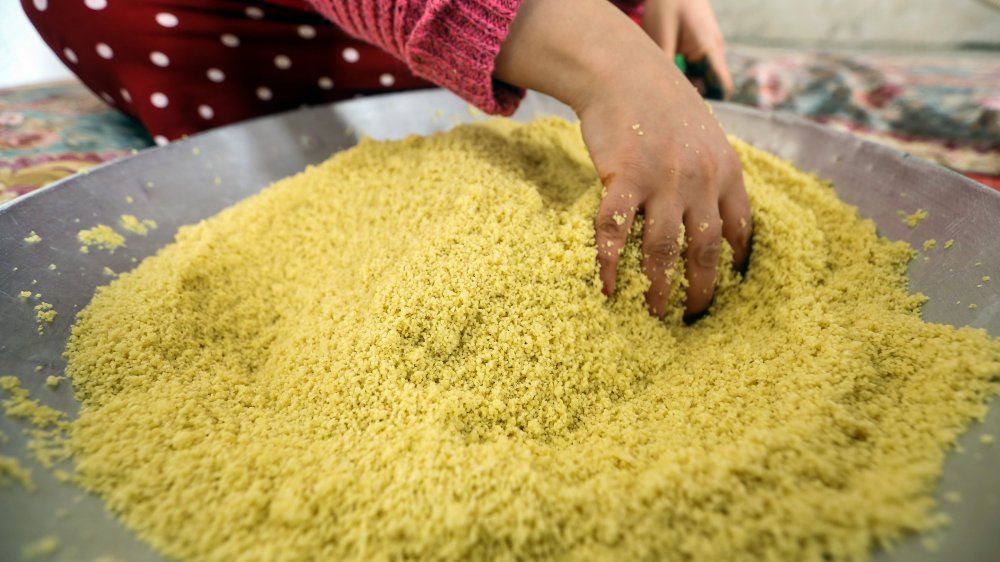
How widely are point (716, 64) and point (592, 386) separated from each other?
0.75 meters

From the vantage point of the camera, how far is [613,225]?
0.46 m

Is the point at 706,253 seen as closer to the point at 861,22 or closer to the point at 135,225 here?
the point at 135,225

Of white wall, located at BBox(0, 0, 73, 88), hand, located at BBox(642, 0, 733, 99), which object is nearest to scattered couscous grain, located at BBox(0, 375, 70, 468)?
hand, located at BBox(642, 0, 733, 99)

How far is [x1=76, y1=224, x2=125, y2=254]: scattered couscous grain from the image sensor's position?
1.87ft

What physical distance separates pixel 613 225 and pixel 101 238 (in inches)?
21.7

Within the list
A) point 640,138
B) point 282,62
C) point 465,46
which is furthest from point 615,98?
point 282,62

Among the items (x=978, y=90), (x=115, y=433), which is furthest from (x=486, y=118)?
(x=978, y=90)

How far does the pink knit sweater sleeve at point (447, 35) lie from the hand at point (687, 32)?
1.52 feet

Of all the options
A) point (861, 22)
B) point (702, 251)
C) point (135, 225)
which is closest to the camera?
point (702, 251)

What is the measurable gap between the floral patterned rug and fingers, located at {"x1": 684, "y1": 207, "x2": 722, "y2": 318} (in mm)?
882

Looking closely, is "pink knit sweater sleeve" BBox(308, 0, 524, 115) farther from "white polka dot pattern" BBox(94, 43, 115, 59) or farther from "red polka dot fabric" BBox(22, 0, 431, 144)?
"white polka dot pattern" BBox(94, 43, 115, 59)

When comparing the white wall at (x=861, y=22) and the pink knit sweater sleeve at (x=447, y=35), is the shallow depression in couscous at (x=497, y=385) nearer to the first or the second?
the pink knit sweater sleeve at (x=447, y=35)

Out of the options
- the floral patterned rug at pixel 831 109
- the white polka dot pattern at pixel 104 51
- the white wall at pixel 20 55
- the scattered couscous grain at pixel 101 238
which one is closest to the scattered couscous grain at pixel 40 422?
the scattered couscous grain at pixel 101 238

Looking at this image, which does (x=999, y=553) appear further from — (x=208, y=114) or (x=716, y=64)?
(x=208, y=114)
